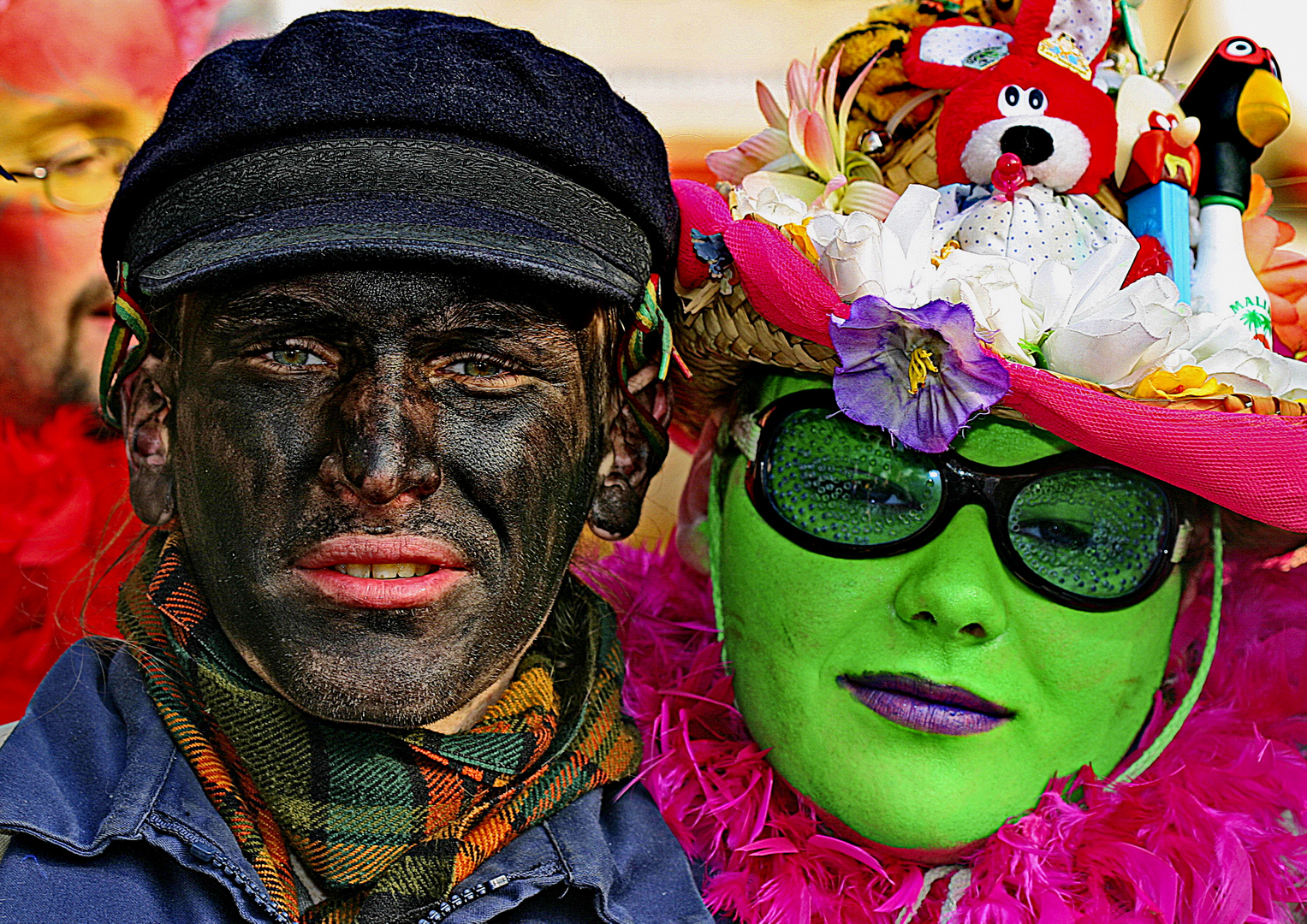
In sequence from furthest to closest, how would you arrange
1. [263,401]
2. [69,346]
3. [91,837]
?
[69,346] → [263,401] → [91,837]

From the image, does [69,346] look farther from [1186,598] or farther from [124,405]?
[1186,598]

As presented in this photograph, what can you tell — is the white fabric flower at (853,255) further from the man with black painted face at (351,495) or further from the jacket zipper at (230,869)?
the jacket zipper at (230,869)

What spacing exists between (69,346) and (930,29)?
2.13m

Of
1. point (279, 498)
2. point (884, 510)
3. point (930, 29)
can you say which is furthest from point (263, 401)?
point (930, 29)

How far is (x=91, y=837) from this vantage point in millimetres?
1655

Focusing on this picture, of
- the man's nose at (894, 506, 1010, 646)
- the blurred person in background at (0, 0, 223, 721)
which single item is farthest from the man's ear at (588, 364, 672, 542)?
the blurred person in background at (0, 0, 223, 721)

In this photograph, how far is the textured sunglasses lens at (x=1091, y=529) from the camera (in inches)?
79.6

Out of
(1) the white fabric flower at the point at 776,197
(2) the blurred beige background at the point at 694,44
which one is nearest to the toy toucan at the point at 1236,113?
(1) the white fabric flower at the point at 776,197

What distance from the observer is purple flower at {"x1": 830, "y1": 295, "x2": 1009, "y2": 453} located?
1.82 metres

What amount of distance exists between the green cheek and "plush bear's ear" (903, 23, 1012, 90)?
77cm

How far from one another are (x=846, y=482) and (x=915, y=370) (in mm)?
274

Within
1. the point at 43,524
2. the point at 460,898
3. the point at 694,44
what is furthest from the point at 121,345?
the point at 694,44

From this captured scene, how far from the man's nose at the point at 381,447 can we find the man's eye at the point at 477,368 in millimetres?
90

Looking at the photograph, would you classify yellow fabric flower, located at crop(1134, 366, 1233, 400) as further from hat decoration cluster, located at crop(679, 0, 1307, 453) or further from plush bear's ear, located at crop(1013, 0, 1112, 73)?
plush bear's ear, located at crop(1013, 0, 1112, 73)
